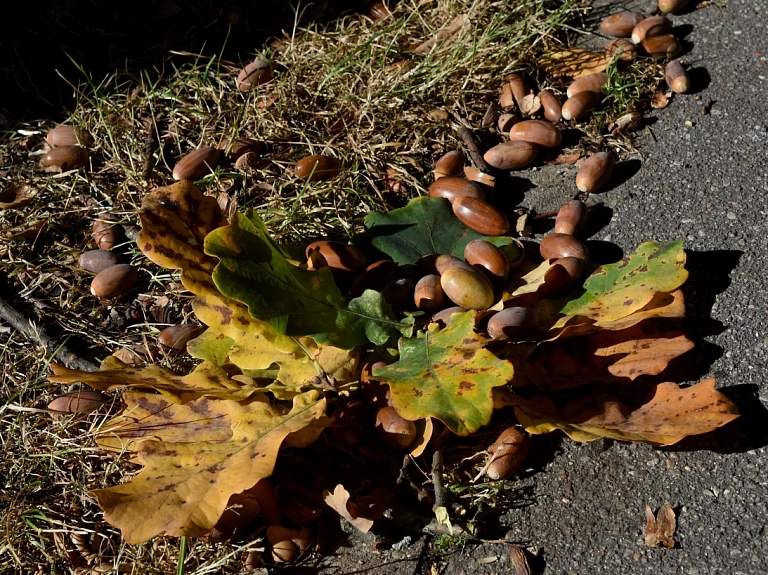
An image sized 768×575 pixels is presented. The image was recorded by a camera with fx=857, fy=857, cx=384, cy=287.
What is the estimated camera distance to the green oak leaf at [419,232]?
176 cm

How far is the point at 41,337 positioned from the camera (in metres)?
1.89

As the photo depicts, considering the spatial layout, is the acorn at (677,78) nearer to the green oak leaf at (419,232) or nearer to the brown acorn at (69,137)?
the green oak leaf at (419,232)

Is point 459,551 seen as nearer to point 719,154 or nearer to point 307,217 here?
point 307,217

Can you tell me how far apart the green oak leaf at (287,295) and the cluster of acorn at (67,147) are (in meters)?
0.86

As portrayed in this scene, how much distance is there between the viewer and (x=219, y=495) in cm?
134

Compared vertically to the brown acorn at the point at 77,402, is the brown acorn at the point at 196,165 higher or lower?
higher

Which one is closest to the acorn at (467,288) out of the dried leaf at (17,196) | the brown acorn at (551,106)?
the brown acorn at (551,106)

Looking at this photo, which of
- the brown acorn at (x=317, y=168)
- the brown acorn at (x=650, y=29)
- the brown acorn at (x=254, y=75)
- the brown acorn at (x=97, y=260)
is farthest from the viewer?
the brown acorn at (x=254, y=75)

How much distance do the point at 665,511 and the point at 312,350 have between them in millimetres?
664

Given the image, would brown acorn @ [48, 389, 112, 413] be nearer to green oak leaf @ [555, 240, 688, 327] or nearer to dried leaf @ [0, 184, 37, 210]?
dried leaf @ [0, 184, 37, 210]

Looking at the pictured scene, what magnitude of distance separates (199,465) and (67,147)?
3.93ft

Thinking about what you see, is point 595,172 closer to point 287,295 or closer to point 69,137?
point 287,295

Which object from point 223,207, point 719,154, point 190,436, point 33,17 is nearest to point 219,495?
point 190,436

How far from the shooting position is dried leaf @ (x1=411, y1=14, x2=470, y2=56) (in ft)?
7.81
